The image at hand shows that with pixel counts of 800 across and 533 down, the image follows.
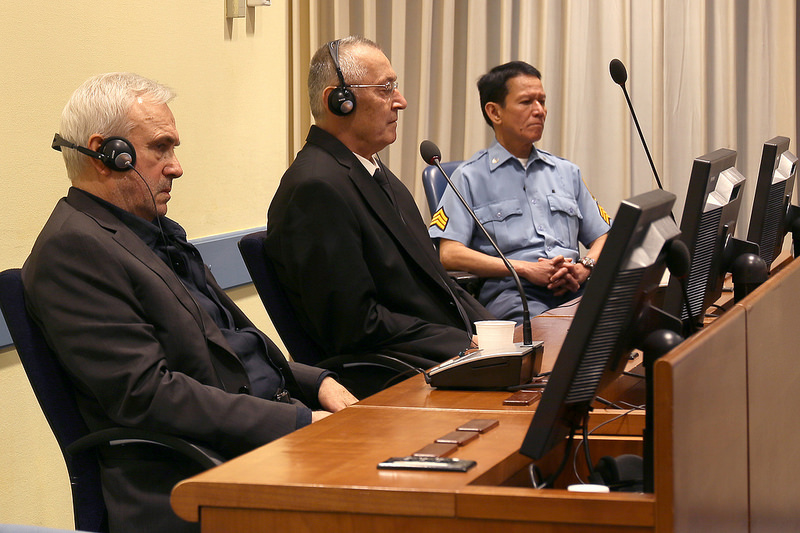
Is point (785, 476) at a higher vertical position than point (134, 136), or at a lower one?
lower

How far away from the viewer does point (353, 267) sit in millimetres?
2275

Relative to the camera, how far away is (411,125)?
4.45m

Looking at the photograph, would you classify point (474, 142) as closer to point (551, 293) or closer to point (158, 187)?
point (551, 293)

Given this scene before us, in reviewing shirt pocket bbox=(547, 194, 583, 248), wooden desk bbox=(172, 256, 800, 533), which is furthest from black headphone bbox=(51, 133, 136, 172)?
shirt pocket bbox=(547, 194, 583, 248)

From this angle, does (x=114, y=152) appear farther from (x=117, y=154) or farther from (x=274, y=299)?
(x=274, y=299)

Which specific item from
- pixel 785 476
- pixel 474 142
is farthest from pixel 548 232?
pixel 785 476

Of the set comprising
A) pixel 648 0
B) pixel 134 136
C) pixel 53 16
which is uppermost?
pixel 648 0

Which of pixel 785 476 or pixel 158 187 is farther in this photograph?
pixel 158 187

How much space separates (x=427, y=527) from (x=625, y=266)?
1.17 ft

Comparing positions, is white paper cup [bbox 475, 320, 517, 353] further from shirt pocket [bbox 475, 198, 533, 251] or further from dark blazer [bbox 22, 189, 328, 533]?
shirt pocket [bbox 475, 198, 533, 251]

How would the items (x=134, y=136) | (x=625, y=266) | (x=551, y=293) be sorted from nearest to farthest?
(x=625, y=266) → (x=134, y=136) → (x=551, y=293)

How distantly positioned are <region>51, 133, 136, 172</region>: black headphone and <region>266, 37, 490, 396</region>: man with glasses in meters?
0.51

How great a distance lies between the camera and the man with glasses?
226cm

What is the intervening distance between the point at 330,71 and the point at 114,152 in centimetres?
90
